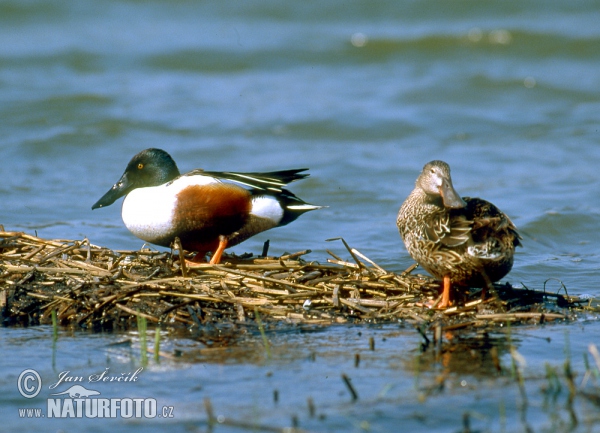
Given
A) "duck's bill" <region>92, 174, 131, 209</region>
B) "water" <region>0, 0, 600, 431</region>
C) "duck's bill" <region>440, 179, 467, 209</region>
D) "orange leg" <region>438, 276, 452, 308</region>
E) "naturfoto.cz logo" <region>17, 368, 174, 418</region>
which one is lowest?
"naturfoto.cz logo" <region>17, 368, 174, 418</region>

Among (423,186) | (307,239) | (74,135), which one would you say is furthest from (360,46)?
(423,186)

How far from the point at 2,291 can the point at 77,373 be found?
1.44 meters

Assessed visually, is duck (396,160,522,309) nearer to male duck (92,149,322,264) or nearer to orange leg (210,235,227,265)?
male duck (92,149,322,264)

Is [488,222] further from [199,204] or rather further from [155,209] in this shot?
[155,209]

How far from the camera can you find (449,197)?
521 cm

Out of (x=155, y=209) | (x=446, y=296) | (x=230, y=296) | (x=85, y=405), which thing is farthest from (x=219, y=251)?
(x=85, y=405)

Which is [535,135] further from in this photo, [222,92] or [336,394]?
[336,394]

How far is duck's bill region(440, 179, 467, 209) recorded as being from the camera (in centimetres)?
516

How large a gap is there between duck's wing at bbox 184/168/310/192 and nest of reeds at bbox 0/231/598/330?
643 mm

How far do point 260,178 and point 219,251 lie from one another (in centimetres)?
63

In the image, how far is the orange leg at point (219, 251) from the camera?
5.94m
